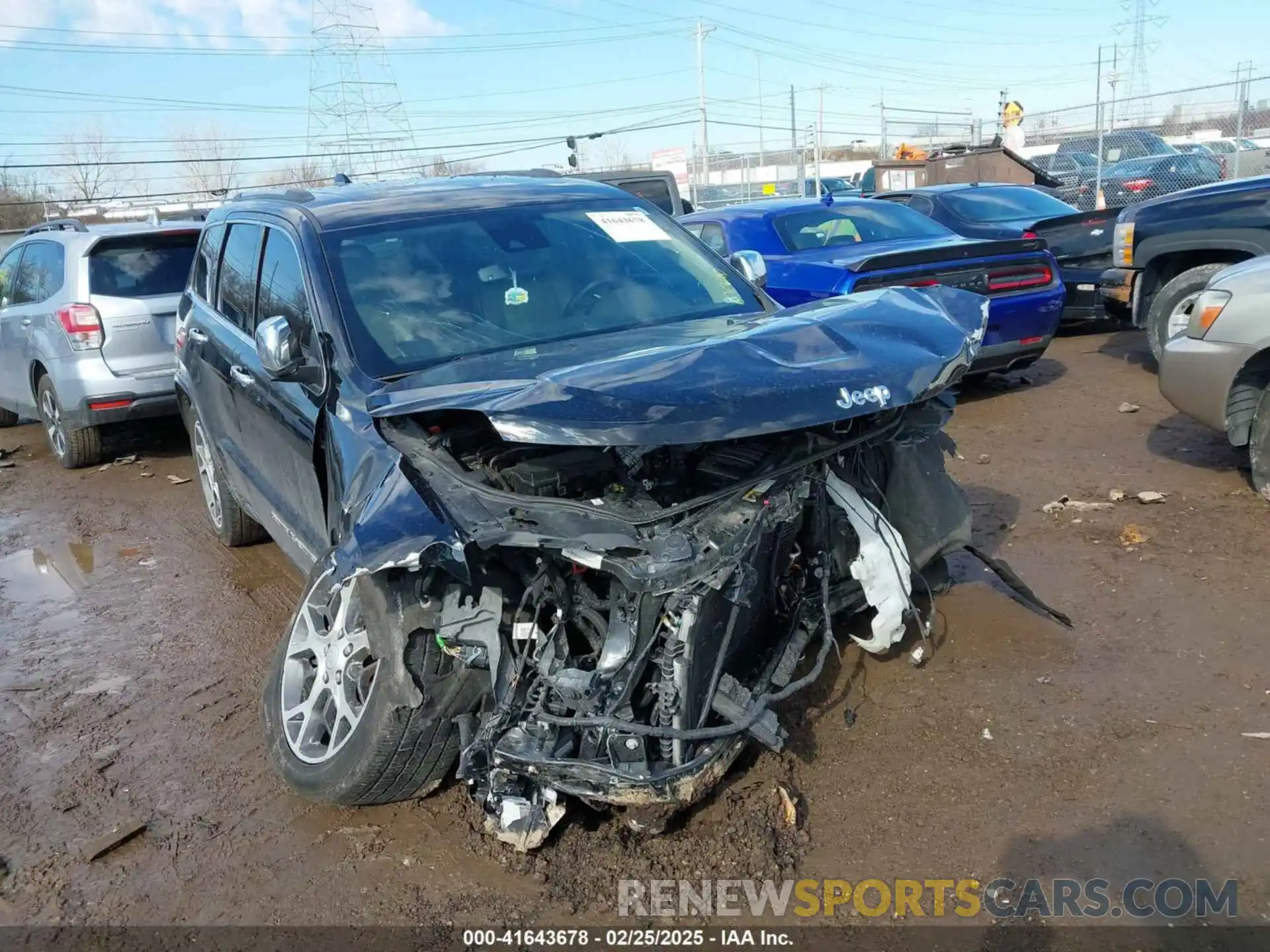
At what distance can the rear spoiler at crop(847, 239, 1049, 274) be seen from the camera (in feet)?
23.7

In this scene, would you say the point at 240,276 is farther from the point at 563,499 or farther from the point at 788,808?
the point at 788,808

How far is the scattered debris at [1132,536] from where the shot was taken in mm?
4996

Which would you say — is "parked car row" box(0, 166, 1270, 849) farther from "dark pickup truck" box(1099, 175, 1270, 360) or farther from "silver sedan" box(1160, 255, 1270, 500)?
"dark pickup truck" box(1099, 175, 1270, 360)

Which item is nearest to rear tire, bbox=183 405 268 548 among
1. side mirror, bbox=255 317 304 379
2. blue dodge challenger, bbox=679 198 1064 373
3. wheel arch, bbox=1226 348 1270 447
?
side mirror, bbox=255 317 304 379

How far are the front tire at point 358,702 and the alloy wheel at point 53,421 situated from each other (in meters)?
5.75

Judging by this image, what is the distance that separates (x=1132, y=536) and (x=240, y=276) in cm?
453

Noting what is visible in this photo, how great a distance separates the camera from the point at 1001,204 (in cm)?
1147

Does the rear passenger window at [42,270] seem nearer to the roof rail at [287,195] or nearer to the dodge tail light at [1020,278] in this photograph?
the roof rail at [287,195]

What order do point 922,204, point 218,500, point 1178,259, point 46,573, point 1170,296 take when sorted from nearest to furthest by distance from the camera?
point 218,500 < point 46,573 < point 1170,296 < point 1178,259 < point 922,204

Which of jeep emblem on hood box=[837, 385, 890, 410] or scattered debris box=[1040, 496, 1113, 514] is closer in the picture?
jeep emblem on hood box=[837, 385, 890, 410]

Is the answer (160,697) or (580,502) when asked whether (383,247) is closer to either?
(580,502)

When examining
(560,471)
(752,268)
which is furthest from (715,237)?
(560,471)

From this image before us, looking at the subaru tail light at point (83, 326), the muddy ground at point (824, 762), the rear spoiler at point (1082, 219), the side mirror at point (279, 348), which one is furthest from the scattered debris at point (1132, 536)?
the subaru tail light at point (83, 326)

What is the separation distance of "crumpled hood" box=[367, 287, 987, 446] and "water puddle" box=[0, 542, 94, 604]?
363 cm
